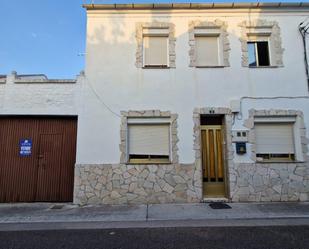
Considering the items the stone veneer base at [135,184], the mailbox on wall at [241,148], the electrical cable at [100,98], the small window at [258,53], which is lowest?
the stone veneer base at [135,184]

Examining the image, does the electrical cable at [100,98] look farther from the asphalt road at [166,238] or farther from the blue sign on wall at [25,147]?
the asphalt road at [166,238]

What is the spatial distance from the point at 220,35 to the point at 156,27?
7.46 feet

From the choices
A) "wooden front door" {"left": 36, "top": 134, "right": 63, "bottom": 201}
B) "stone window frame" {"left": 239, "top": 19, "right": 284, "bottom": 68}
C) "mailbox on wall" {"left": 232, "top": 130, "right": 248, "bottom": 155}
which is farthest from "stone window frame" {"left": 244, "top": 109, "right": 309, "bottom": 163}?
"wooden front door" {"left": 36, "top": 134, "right": 63, "bottom": 201}

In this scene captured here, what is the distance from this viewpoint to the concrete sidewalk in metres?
5.64

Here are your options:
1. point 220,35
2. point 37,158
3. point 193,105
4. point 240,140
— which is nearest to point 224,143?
point 240,140

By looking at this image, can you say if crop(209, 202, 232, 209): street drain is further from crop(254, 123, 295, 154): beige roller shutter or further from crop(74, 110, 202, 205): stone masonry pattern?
crop(254, 123, 295, 154): beige roller shutter

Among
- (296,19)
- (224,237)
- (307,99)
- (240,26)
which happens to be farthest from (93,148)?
(296,19)

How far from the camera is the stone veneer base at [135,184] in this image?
7.62 m

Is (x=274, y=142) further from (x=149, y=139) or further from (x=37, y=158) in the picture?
(x=37, y=158)

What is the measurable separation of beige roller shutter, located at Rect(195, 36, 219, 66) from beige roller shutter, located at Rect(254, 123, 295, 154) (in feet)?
8.85

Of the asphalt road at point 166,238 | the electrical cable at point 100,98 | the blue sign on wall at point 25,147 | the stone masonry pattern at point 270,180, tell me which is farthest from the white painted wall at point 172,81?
the asphalt road at point 166,238

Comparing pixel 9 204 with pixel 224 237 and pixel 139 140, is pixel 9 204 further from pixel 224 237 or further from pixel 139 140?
pixel 224 237

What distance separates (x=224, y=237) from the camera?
4664mm

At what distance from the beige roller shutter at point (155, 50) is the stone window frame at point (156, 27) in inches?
8.6
